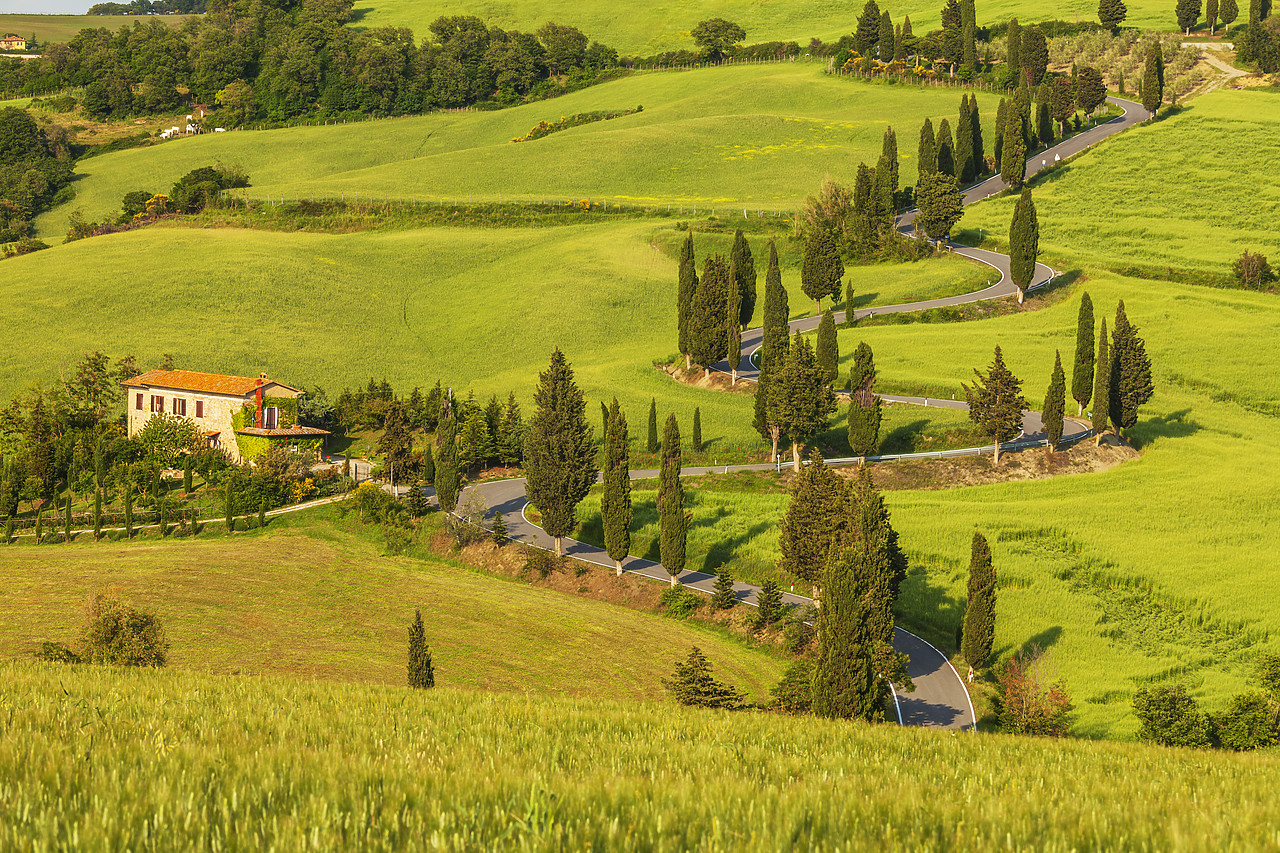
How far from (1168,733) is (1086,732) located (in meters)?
3.06

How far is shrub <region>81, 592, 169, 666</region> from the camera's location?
113ft

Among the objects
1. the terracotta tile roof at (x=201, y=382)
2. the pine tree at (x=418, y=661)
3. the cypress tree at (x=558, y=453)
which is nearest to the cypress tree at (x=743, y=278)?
the cypress tree at (x=558, y=453)

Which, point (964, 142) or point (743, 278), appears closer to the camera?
point (743, 278)

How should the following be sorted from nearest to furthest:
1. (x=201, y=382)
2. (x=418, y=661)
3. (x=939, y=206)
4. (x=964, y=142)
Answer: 1. (x=418, y=661)
2. (x=201, y=382)
3. (x=939, y=206)
4. (x=964, y=142)

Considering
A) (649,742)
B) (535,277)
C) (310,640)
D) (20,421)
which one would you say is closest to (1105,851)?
(649,742)

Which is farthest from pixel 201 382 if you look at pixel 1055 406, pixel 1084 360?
pixel 1084 360

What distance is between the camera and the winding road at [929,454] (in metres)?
42.3

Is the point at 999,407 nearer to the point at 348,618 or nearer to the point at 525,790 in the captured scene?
the point at 348,618

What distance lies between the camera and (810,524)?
49312mm

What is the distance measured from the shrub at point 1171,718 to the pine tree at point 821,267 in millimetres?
73071

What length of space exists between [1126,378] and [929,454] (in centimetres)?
1545

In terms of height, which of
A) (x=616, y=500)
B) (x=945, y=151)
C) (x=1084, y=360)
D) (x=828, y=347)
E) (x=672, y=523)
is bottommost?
(x=672, y=523)

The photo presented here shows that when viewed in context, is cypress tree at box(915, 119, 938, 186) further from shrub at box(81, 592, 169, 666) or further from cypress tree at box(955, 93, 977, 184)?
shrub at box(81, 592, 169, 666)

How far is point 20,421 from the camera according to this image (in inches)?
2970
